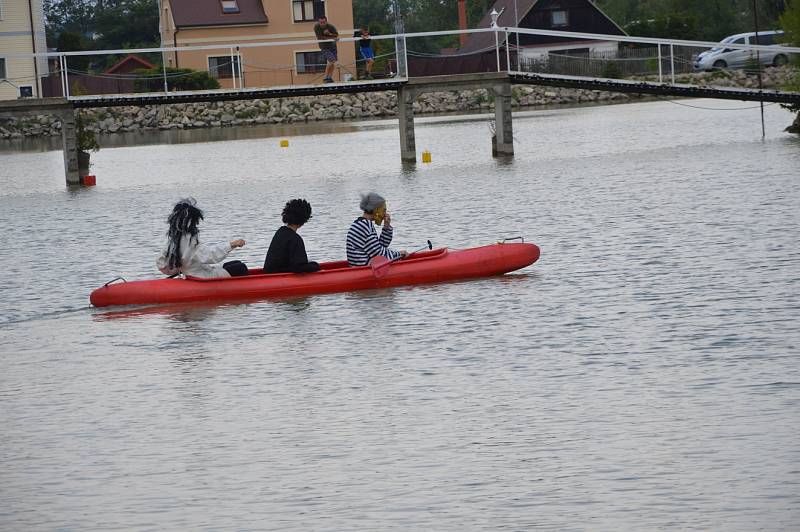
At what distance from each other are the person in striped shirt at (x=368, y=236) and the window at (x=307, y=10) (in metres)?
63.3

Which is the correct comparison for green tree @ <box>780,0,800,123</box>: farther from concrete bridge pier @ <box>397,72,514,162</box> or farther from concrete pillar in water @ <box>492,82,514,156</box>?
concrete bridge pier @ <box>397,72,514,162</box>

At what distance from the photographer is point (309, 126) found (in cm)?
7219

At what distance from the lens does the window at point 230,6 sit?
78938mm

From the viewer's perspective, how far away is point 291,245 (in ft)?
53.0

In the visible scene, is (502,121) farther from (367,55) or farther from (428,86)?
(367,55)

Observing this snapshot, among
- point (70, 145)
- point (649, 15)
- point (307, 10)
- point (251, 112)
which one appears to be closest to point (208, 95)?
point (70, 145)

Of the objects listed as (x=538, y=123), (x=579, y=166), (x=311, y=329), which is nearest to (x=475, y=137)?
(x=538, y=123)

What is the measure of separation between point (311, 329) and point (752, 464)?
658cm

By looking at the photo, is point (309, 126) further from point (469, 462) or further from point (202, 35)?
point (469, 462)

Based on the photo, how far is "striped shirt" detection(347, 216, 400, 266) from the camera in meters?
16.3

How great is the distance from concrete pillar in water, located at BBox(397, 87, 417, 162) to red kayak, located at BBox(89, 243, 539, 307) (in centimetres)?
2008

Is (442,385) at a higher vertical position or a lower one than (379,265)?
lower

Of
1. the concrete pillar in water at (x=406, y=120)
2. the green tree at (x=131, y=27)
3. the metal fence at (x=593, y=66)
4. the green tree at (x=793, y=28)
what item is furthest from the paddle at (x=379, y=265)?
the green tree at (x=131, y=27)

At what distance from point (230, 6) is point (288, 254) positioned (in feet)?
214
